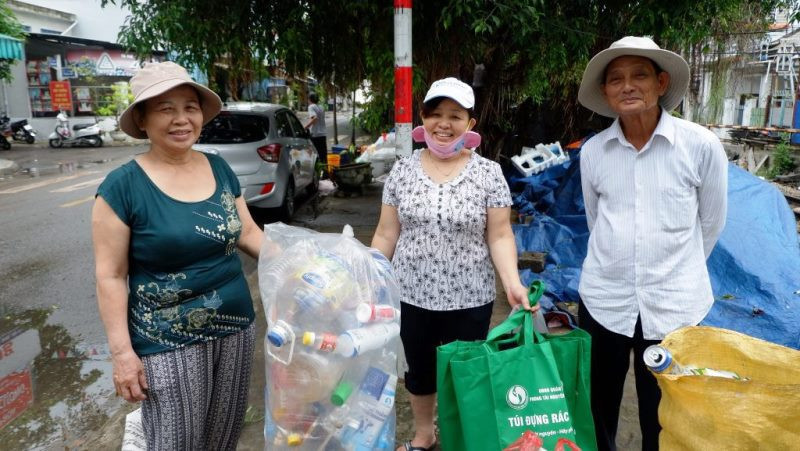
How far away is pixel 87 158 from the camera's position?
13.9 m

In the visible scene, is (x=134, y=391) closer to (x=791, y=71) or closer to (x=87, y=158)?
(x=87, y=158)

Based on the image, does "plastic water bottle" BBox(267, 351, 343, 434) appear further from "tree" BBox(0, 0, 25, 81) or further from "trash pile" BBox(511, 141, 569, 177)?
"tree" BBox(0, 0, 25, 81)

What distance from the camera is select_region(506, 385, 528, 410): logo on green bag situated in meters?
1.43

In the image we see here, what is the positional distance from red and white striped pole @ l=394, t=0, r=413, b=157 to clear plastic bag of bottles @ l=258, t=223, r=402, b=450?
1.69 metres

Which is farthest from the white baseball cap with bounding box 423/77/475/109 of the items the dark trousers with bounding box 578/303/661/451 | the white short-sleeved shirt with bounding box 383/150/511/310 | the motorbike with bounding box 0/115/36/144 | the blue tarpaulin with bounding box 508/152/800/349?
the motorbike with bounding box 0/115/36/144

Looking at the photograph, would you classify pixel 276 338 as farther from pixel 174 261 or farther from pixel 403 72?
pixel 403 72

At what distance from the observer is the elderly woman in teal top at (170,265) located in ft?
5.03

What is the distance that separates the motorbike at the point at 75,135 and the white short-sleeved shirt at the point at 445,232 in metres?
17.3

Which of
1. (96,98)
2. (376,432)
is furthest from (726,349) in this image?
(96,98)

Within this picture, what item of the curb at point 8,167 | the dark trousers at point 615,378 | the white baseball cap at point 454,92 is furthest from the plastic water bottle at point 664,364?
the curb at point 8,167

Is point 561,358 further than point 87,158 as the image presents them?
No

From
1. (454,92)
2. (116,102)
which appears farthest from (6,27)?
(454,92)

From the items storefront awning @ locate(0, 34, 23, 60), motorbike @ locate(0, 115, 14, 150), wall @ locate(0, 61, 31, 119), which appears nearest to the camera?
storefront awning @ locate(0, 34, 23, 60)

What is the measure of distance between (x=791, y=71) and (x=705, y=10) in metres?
12.3
